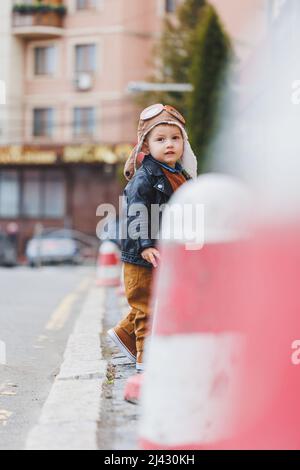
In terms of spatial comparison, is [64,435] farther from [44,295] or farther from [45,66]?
[45,66]

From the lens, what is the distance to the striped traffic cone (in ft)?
10.1

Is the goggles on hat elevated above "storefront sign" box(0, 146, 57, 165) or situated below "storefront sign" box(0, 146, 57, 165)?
above

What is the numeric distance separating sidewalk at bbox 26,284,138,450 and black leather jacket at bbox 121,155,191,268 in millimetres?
669

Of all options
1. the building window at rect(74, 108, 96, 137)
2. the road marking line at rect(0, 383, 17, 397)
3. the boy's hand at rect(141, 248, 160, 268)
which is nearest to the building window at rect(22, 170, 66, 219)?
the building window at rect(74, 108, 96, 137)

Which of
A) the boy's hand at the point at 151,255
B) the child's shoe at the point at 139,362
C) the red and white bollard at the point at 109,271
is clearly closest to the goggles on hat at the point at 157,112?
the boy's hand at the point at 151,255

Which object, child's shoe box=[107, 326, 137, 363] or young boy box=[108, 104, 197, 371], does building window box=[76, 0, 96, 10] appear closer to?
child's shoe box=[107, 326, 137, 363]

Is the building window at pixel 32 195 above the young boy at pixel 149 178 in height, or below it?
below

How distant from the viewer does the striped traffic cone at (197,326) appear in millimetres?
3066

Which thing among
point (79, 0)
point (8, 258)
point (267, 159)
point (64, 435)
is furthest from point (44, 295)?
point (79, 0)

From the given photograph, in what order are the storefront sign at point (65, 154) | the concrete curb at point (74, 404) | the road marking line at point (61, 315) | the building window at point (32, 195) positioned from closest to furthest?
the concrete curb at point (74, 404)
the road marking line at point (61, 315)
the storefront sign at point (65, 154)
the building window at point (32, 195)

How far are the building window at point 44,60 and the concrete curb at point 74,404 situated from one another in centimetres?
3465

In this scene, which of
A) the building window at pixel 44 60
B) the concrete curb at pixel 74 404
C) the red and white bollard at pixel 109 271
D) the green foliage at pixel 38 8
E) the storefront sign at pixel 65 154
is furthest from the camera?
the building window at pixel 44 60

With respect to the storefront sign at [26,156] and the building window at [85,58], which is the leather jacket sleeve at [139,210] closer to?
the storefront sign at [26,156]

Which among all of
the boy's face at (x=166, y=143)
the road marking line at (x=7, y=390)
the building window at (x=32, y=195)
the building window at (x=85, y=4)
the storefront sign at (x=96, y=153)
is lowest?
the building window at (x=32, y=195)
